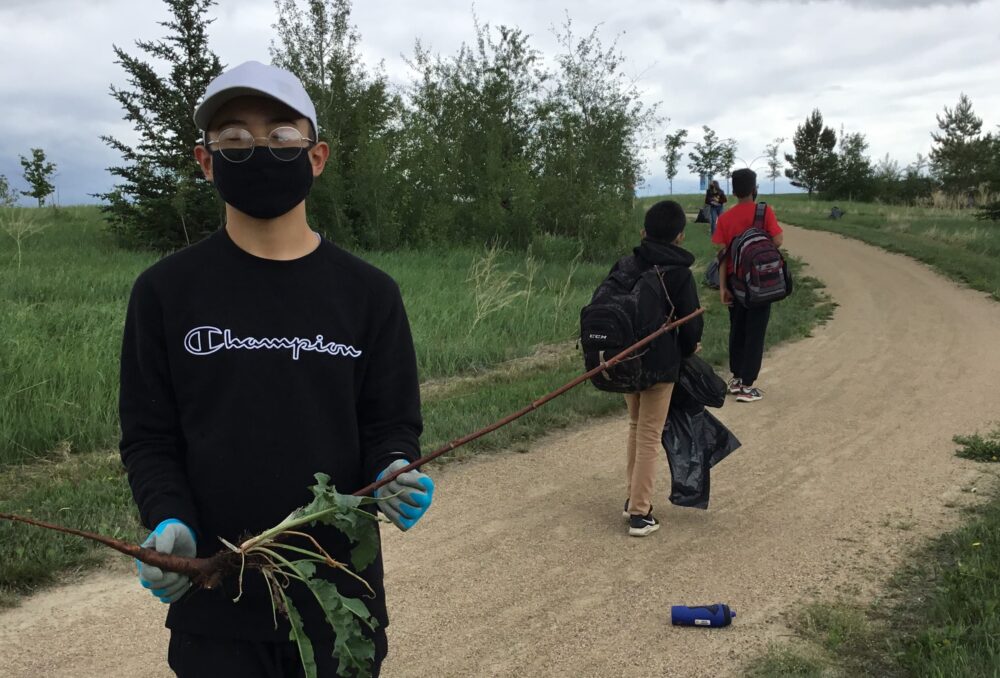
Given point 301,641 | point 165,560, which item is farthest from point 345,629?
point 165,560

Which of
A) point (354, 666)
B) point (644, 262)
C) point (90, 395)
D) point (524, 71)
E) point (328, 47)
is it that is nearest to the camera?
point (354, 666)

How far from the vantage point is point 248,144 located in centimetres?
205

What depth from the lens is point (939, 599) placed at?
414 cm

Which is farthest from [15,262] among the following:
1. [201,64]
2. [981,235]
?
[981,235]

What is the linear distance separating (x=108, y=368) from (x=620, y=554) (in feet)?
18.1

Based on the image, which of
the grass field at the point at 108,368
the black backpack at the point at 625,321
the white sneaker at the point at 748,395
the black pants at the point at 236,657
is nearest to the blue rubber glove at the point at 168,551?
the black pants at the point at 236,657

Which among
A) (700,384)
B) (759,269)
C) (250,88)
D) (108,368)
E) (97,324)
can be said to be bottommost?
(108,368)

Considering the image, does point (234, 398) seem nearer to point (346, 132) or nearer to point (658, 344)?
point (658, 344)

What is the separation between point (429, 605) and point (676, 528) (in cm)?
182

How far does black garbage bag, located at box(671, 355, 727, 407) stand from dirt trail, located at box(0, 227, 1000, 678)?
0.83m

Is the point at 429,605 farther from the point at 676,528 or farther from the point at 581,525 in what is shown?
the point at 676,528

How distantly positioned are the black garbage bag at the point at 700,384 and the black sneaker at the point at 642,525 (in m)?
0.79

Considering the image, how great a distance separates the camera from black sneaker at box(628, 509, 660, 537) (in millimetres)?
5203

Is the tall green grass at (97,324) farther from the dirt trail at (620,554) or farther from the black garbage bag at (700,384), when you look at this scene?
the black garbage bag at (700,384)
